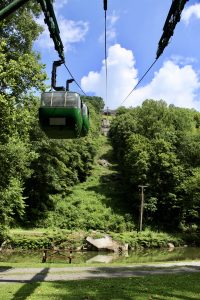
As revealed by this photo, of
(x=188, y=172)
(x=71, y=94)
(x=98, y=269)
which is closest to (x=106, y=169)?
(x=188, y=172)

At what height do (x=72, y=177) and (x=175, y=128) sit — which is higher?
(x=175, y=128)

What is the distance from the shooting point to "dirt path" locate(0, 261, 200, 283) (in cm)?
1775

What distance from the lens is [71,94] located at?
13023 mm

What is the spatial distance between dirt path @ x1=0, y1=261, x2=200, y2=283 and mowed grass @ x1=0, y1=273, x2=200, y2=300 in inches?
68.9

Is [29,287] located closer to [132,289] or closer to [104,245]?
[132,289]

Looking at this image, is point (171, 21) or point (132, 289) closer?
point (171, 21)

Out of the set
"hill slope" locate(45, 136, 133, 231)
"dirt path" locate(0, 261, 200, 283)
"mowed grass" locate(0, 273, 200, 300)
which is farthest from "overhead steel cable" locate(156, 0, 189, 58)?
"hill slope" locate(45, 136, 133, 231)

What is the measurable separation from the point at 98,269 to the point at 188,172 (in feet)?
132

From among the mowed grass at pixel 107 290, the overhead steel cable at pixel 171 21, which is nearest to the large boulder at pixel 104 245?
the mowed grass at pixel 107 290

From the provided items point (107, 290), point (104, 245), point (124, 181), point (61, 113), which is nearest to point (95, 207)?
point (124, 181)

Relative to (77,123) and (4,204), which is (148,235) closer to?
(4,204)

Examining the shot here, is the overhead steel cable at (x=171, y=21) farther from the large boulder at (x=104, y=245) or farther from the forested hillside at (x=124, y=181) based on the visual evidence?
the large boulder at (x=104, y=245)

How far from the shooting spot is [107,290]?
47.8 ft

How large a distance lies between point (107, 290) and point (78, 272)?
19.2 ft
